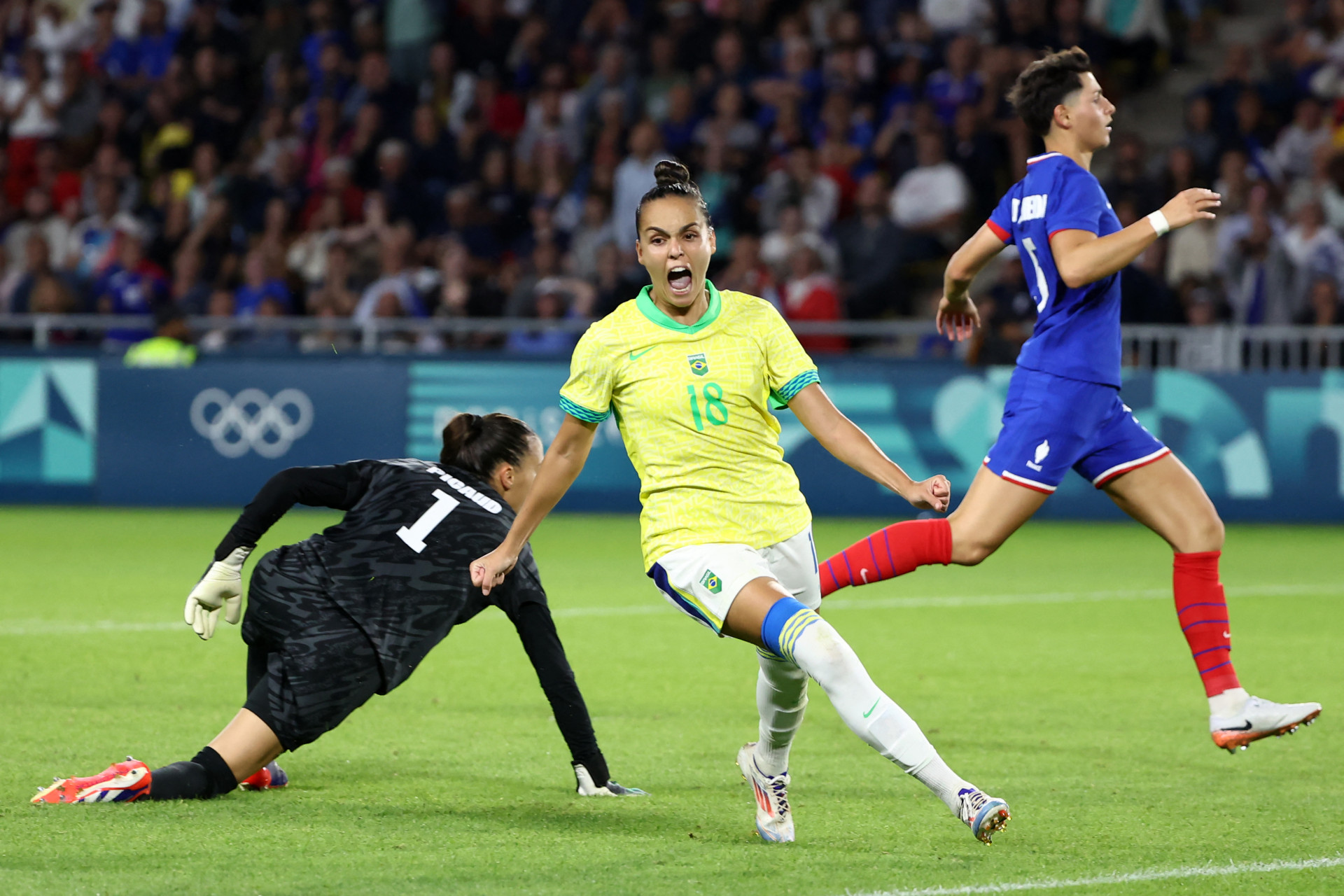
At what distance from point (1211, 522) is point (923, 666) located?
285 centimetres

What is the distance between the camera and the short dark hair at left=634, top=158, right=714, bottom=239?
→ 188 inches

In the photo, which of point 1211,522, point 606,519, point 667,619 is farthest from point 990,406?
point 1211,522

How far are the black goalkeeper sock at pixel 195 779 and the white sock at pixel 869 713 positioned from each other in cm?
189

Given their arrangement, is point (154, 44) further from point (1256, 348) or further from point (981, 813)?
point (981, 813)

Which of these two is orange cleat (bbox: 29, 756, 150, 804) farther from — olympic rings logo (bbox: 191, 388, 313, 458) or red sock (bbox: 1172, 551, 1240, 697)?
olympic rings logo (bbox: 191, 388, 313, 458)

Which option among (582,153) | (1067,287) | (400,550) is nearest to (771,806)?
(400,550)

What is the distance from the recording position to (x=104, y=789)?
16.7ft

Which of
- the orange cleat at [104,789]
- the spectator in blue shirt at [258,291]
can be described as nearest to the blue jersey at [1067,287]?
the orange cleat at [104,789]

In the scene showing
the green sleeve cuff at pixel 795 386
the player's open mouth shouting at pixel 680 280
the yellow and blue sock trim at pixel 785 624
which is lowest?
the yellow and blue sock trim at pixel 785 624

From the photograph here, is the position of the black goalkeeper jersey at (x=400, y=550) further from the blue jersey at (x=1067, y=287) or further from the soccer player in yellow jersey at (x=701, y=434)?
the blue jersey at (x=1067, y=287)

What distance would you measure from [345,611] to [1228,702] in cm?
272

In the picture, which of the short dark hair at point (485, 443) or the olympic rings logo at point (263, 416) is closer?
the short dark hair at point (485, 443)

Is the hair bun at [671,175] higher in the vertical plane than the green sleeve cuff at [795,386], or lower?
higher

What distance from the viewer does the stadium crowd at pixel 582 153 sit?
16.8 meters
